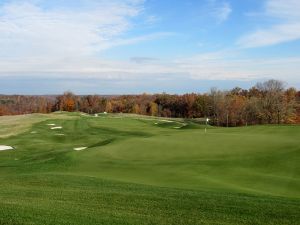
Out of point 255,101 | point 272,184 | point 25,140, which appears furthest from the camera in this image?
point 255,101

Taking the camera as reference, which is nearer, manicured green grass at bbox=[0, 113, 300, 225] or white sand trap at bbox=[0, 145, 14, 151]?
manicured green grass at bbox=[0, 113, 300, 225]

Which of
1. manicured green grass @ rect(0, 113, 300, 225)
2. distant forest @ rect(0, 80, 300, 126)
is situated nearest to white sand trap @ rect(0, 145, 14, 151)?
manicured green grass @ rect(0, 113, 300, 225)

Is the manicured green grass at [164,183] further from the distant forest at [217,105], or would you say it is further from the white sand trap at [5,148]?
the distant forest at [217,105]

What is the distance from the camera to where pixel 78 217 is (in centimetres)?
989

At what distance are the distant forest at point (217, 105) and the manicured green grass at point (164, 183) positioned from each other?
4882cm

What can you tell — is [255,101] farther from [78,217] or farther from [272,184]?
[78,217]

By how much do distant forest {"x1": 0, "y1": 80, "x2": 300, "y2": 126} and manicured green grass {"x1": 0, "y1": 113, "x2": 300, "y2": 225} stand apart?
48816mm

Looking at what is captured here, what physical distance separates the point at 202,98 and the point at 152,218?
11103 cm

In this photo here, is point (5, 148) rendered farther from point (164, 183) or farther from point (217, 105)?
point (217, 105)

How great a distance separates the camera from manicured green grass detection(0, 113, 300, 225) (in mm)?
10359

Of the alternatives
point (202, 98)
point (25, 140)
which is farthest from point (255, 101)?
point (25, 140)

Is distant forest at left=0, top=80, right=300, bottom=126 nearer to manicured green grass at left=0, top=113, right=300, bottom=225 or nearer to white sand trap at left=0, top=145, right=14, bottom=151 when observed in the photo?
manicured green grass at left=0, top=113, right=300, bottom=225

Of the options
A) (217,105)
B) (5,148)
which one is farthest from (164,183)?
(217,105)

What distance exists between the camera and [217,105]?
102 metres
